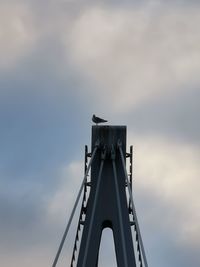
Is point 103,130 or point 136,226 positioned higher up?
point 103,130

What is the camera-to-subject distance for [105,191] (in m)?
66.2

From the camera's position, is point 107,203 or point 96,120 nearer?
point 107,203

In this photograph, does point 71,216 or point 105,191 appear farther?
point 105,191

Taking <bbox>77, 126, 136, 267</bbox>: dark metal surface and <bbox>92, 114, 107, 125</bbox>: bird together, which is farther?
<bbox>92, 114, 107, 125</bbox>: bird

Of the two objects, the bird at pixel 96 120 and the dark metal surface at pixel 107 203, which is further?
the bird at pixel 96 120

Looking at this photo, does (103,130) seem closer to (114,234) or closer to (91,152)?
(91,152)

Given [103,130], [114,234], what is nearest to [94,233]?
[114,234]

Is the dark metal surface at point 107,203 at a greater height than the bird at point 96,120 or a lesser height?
lesser

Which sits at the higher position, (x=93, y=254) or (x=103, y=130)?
(x=103, y=130)

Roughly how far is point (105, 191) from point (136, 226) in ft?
11.8

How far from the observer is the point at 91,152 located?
66.9 meters

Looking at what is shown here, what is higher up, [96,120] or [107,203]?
[96,120]

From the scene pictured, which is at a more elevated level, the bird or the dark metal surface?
the bird

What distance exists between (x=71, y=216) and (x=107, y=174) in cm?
534
